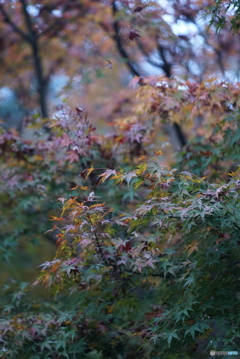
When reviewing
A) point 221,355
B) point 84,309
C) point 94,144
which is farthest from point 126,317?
point 94,144

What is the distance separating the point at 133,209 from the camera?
503 centimetres

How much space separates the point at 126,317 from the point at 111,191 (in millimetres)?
1235

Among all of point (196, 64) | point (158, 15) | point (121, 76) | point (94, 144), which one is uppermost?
point (158, 15)

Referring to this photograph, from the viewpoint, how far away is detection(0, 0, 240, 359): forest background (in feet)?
10.3

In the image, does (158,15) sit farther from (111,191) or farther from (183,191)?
(183,191)

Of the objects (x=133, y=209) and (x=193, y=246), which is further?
(x=133, y=209)

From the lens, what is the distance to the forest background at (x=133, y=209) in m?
3.15

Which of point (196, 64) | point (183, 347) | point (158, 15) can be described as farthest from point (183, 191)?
point (196, 64)

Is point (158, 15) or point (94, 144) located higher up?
point (158, 15)

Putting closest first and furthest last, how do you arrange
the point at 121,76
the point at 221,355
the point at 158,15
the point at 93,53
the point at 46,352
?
the point at 221,355 < the point at 46,352 < the point at 158,15 < the point at 93,53 < the point at 121,76

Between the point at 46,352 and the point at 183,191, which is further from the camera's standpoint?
the point at 46,352

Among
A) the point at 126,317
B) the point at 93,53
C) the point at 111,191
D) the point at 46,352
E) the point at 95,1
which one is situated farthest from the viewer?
the point at 93,53

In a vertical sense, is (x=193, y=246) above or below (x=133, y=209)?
above

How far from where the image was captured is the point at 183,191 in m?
3.08
